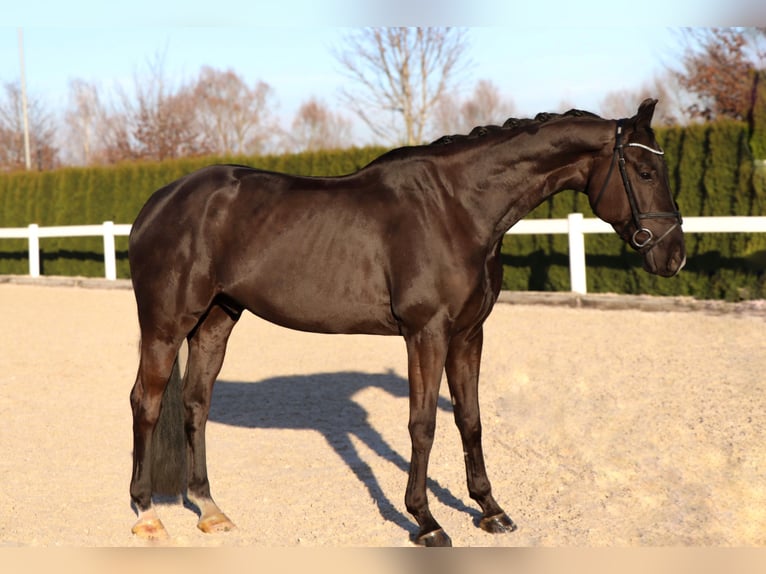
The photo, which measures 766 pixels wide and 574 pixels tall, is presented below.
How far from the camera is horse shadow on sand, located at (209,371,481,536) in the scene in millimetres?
5977

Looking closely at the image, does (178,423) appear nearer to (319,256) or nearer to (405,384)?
(319,256)

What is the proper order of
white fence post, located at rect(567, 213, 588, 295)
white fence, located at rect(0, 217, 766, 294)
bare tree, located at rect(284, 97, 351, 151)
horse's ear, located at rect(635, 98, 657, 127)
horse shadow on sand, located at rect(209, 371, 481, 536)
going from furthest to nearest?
bare tree, located at rect(284, 97, 351, 151), white fence post, located at rect(567, 213, 588, 295), white fence, located at rect(0, 217, 766, 294), horse shadow on sand, located at rect(209, 371, 481, 536), horse's ear, located at rect(635, 98, 657, 127)

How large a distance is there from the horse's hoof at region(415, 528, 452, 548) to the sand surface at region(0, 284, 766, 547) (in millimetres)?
127

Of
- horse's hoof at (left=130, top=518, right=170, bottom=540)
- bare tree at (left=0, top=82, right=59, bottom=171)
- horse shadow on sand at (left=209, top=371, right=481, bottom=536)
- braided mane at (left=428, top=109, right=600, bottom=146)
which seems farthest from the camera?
bare tree at (left=0, top=82, right=59, bottom=171)

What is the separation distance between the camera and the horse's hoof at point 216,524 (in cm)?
482

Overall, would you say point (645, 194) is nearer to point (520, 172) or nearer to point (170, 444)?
point (520, 172)

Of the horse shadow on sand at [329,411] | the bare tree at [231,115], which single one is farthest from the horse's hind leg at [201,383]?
the bare tree at [231,115]

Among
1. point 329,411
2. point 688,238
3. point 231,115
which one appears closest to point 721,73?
point 688,238

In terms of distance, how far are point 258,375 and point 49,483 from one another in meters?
3.54

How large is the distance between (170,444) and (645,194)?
3014mm

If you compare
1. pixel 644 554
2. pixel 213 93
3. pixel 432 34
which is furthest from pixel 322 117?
pixel 644 554

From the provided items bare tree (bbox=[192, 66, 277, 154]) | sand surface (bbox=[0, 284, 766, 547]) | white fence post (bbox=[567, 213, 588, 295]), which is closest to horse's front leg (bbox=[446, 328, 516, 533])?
sand surface (bbox=[0, 284, 766, 547])

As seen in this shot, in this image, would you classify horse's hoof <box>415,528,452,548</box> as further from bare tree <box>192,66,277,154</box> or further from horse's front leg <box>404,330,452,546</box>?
bare tree <box>192,66,277,154</box>

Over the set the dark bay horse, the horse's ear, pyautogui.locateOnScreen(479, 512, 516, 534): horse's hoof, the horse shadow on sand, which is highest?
the horse's ear
